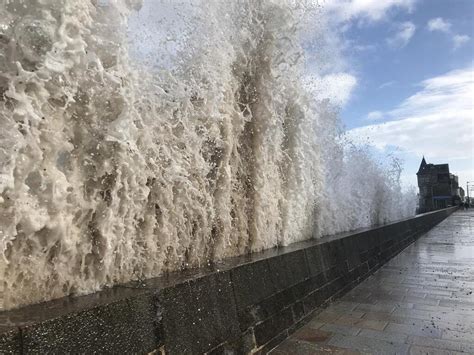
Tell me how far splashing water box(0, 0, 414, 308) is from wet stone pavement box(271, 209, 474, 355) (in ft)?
3.69

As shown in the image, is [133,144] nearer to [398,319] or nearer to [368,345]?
[368,345]

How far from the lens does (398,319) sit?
4246mm

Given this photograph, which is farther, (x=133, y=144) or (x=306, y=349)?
(x=306, y=349)

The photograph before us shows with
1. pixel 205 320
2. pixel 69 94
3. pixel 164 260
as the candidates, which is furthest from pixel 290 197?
pixel 69 94

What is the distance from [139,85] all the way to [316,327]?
2.81 metres

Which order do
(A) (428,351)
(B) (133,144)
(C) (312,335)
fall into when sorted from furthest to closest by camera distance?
1. (C) (312,335)
2. (A) (428,351)
3. (B) (133,144)

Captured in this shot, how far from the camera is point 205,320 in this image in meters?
2.80

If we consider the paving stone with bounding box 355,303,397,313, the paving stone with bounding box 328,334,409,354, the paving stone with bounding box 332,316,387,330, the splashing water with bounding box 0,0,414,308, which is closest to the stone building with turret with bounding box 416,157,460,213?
the paving stone with bounding box 355,303,397,313

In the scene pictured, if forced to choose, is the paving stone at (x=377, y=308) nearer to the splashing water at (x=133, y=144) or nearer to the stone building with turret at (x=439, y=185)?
the splashing water at (x=133, y=144)

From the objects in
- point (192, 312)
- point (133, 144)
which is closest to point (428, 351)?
point (192, 312)

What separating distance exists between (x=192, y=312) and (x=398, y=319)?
255 centimetres

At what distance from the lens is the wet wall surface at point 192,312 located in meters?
1.91

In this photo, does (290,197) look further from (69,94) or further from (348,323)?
(69,94)

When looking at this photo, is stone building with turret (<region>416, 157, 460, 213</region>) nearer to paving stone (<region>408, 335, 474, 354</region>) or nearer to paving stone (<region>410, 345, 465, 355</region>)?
paving stone (<region>408, 335, 474, 354</region>)
